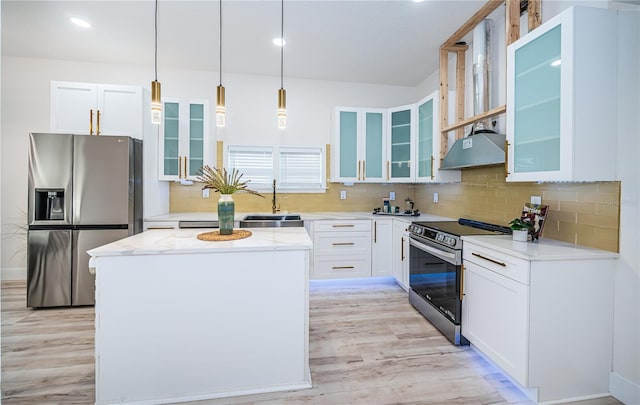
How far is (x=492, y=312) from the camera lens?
6.51ft

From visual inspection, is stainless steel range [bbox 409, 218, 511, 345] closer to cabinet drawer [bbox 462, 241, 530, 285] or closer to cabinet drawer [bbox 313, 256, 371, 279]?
cabinet drawer [bbox 462, 241, 530, 285]

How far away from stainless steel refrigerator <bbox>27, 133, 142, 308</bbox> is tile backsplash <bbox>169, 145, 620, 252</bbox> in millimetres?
997

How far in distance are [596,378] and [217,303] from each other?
7.78 ft

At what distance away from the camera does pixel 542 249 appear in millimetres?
1859

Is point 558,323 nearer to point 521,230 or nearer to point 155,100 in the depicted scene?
point 521,230

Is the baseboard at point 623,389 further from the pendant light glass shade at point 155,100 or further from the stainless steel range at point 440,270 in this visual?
the pendant light glass shade at point 155,100

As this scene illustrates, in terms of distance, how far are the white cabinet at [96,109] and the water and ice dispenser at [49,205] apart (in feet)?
2.38

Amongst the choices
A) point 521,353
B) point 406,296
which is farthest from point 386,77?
point 521,353

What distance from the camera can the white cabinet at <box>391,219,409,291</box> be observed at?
343 cm

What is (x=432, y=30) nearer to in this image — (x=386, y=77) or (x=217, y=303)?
(x=386, y=77)

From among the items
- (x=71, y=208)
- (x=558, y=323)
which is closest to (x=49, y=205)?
(x=71, y=208)

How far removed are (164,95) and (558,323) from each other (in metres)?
4.78

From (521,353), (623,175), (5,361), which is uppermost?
(623,175)

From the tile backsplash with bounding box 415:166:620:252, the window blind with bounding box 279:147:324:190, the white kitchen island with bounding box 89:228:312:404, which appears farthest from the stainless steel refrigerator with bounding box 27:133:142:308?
the tile backsplash with bounding box 415:166:620:252
